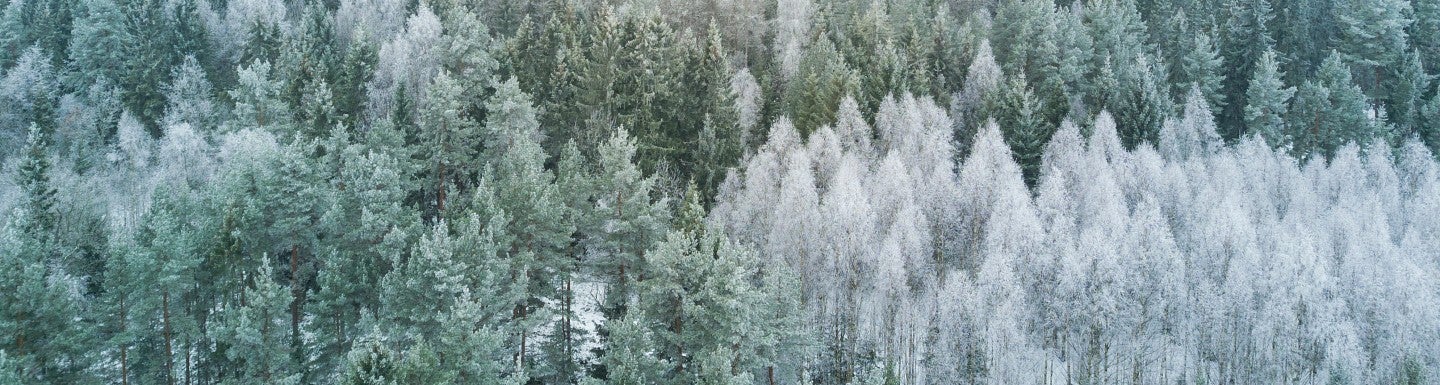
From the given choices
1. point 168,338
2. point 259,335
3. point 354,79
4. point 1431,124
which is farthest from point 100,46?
point 1431,124

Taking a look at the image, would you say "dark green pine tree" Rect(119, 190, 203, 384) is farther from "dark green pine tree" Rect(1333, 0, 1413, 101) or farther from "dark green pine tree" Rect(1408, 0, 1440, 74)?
"dark green pine tree" Rect(1408, 0, 1440, 74)

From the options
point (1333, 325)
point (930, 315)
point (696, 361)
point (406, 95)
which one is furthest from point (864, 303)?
point (406, 95)

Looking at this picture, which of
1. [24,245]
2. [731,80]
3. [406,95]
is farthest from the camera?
[731,80]

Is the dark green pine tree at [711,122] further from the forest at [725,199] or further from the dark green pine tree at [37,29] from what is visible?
the dark green pine tree at [37,29]

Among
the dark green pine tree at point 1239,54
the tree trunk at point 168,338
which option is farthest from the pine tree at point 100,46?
the dark green pine tree at point 1239,54

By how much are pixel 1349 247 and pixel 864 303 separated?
27.1 m

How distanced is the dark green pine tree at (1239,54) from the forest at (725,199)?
1.11ft

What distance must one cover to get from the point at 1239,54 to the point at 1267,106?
34.9ft

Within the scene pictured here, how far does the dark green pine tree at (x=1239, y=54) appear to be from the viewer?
73.9 m

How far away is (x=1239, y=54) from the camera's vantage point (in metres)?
76.4

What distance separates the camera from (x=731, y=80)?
65000mm

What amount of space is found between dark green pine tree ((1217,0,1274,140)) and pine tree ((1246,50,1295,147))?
443cm

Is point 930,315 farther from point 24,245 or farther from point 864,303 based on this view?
point 24,245

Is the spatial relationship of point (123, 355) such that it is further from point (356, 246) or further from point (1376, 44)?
point (1376, 44)
